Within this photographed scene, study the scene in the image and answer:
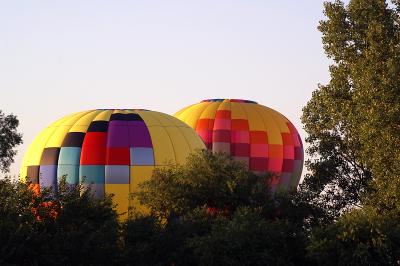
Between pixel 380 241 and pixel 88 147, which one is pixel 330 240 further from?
pixel 88 147

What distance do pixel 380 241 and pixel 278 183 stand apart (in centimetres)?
2545

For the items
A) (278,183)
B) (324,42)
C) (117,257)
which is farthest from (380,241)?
(278,183)

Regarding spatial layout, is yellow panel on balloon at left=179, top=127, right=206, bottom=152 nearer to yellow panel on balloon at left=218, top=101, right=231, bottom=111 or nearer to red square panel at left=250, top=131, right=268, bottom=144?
red square panel at left=250, top=131, right=268, bottom=144

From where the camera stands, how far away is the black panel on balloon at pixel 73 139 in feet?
141

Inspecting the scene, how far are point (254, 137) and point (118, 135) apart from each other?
15.4 m

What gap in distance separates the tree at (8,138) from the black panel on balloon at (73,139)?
948 cm

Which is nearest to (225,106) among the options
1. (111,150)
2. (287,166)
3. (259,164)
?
(259,164)

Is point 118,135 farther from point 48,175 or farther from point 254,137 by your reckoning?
point 254,137

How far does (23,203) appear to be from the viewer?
105 ft

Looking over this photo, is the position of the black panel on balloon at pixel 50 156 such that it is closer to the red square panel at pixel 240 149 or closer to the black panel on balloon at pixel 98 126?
the black panel on balloon at pixel 98 126

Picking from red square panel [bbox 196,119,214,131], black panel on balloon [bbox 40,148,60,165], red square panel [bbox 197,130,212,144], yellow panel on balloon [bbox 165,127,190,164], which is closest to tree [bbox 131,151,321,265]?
yellow panel on balloon [bbox 165,127,190,164]

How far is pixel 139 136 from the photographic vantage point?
42656 mm

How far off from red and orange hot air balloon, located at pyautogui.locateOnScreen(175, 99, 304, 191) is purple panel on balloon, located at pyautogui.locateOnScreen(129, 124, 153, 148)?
12.5 meters

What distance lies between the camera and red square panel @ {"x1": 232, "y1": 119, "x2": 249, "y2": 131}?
56.7m
